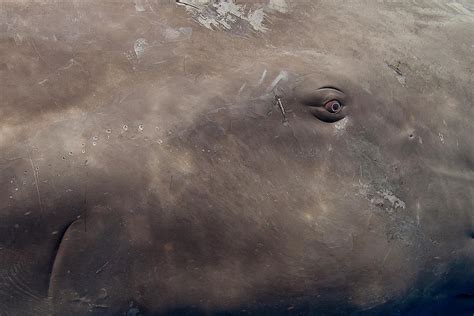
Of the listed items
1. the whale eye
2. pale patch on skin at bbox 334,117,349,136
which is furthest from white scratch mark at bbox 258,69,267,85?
pale patch on skin at bbox 334,117,349,136

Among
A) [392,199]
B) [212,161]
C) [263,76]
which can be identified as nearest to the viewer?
[212,161]

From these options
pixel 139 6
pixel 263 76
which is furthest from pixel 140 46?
pixel 263 76

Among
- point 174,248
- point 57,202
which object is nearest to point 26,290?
point 57,202

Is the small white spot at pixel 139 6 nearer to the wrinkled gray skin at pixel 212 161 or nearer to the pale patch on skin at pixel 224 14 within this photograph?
the wrinkled gray skin at pixel 212 161

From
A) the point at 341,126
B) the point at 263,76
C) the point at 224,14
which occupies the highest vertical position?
the point at 224,14

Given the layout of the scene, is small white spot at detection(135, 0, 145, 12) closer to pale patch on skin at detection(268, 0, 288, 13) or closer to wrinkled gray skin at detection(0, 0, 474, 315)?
wrinkled gray skin at detection(0, 0, 474, 315)

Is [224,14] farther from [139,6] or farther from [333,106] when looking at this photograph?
[333,106]

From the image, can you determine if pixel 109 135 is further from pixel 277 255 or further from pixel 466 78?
pixel 466 78

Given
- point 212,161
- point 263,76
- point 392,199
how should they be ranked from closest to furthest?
1. point 212,161
2. point 263,76
3. point 392,199
